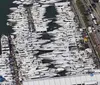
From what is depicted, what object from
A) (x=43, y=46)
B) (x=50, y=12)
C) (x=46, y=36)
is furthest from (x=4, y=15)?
(x=43, y=46)

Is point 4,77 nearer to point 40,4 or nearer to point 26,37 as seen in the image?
point 26,37

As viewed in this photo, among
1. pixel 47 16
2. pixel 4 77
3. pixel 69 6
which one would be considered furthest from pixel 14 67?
pixel 69 6

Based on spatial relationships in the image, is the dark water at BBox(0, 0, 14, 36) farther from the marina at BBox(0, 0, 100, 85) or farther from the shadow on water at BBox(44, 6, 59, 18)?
the shadow on water at BBox(44, 6, 59, 18)

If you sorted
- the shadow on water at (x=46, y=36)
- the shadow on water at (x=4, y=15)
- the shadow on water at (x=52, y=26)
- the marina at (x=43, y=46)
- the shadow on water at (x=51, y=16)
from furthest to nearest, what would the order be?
the shadow on water at (x=51, y=16)
the shadow on water at (x=52, y=26)
the shadow on water at (x=4, y=15)
the shadow on water at (x=46, y=36)
the marina at (x=43, y=46)

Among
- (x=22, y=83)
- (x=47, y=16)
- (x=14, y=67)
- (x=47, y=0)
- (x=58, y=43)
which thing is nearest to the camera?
(x=22, y=83)

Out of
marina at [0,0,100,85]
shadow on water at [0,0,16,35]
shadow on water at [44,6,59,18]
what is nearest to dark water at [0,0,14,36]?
shadow on water at [0,0,16,35]

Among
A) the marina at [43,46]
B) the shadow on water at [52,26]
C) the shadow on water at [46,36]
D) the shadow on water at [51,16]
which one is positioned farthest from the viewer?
the shadow on water at [51,16]

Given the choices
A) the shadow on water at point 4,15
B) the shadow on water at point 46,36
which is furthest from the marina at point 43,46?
the shadow on water at point 4,15

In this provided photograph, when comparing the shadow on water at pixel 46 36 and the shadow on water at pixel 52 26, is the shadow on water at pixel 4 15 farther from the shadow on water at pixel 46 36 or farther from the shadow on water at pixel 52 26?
the shadow on water at pixel 52 26
